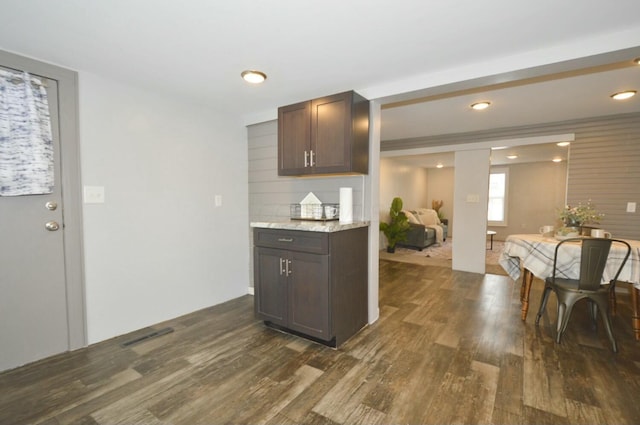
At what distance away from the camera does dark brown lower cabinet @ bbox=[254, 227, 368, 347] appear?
229cm

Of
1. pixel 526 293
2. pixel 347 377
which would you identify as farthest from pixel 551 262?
pixel 347 377

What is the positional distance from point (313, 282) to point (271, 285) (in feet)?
1.58

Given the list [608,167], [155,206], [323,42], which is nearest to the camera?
[323,42]

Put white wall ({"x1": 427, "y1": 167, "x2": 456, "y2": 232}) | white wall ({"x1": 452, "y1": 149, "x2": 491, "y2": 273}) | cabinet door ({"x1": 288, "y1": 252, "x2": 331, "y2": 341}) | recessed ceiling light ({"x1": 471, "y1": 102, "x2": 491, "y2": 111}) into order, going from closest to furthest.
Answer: cabinet door ({"x1": 288, "y1": 252, "x2": 331, "y2": 341}), recessed ceiling light ({"x1": 471, "y1": 102, "x2": 491, "y2": 111}), white wall ({"x1": 452, "y1": 149, "x2": 491, "y2": 273}), white wall ({"x1": 427, "y1": 167, "x2": 456, "y2": 232})

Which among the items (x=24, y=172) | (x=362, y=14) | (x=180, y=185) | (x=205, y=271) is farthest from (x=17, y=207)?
(x=362, y=14)

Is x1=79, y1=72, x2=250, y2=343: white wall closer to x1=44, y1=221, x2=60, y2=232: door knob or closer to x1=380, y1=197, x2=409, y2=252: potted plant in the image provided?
x1=44, y1=221, x2=60, y2=232: door knob

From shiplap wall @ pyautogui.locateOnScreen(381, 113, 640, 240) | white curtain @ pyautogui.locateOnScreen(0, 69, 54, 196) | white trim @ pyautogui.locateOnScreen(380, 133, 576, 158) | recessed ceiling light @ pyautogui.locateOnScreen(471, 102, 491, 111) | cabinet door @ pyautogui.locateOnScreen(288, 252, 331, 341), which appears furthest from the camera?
white trim @ pyautogui.locateOnScreen(380, 133, 576, 158)

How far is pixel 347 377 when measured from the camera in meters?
Answer: 1.96

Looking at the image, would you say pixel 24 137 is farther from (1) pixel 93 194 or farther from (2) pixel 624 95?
(2) pixel 624 95

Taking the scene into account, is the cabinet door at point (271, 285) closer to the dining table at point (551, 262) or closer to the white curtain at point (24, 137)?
the white curtain at point (24, 137)

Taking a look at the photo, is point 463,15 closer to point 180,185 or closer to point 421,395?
point 421,395

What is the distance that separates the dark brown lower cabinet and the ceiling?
1.29m

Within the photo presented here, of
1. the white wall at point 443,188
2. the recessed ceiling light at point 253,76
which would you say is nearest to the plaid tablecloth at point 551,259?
the recessed ceiling light at point 253,76

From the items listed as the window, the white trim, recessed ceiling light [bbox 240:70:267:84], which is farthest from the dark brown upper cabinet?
the window
